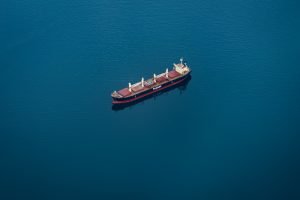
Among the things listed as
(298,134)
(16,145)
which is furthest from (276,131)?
(16,145)

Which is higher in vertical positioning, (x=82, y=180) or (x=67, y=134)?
(x=67, y=134)

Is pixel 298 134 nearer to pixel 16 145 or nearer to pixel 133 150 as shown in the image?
pixel 133 150

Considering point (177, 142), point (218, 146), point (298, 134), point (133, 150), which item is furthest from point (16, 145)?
point (298, 134)

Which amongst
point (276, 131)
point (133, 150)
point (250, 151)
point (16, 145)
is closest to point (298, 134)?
point (276, 131)

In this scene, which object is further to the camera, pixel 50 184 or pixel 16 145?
pixel 16 145

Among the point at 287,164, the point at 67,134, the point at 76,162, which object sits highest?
the point at 67,134

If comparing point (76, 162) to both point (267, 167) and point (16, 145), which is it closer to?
point (16, 145)

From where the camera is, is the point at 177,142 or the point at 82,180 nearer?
the point at 82,180

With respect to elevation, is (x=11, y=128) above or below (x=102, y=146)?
above
